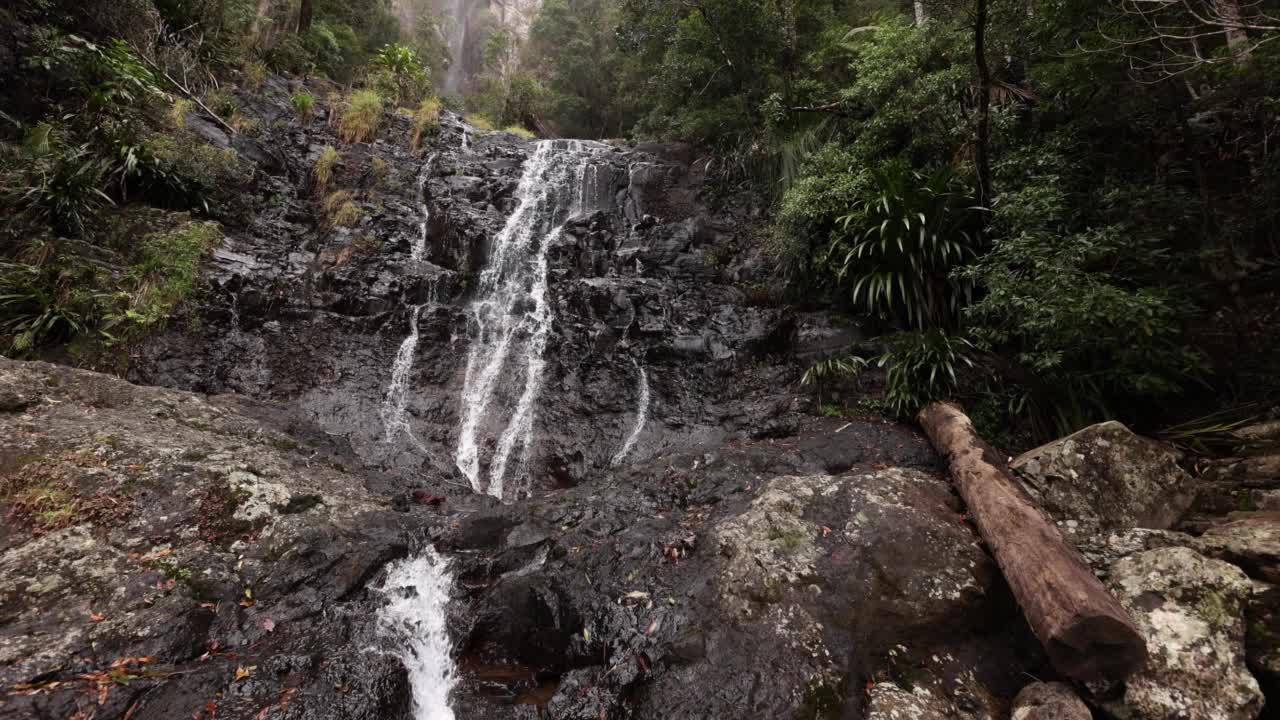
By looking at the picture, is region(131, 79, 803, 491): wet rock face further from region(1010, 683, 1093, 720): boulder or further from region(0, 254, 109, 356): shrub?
region(1010, 683, 1093, 720): boulder

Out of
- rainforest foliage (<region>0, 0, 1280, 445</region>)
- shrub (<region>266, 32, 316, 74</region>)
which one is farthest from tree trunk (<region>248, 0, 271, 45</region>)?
rainforest foliage (<region>0, 0, 1280, 445</region>)

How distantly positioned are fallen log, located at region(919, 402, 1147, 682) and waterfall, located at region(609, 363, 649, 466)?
3907mm

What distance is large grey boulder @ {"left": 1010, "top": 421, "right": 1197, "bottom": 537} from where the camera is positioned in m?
3.41

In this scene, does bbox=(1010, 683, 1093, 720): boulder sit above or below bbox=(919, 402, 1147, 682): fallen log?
below

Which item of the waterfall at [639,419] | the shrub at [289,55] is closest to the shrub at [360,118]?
the shrub at [289,55]

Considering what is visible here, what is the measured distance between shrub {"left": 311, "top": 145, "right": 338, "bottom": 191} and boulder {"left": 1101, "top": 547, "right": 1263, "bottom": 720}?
11946 millimetres

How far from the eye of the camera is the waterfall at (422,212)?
921 cm

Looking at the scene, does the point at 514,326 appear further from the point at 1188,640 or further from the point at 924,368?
the point at 1188,640

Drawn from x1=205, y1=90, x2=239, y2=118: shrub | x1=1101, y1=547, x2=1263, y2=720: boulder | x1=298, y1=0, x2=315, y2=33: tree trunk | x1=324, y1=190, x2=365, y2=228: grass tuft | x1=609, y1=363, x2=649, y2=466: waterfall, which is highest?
x1=298, y1=0, x2=315, y2=33: tree trunk

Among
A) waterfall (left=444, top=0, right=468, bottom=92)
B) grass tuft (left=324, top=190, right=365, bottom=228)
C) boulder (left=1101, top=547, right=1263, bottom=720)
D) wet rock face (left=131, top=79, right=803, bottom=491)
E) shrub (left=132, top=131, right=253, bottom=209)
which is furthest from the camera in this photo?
waterfall (left=444, top=0, right=468, bottom=92)

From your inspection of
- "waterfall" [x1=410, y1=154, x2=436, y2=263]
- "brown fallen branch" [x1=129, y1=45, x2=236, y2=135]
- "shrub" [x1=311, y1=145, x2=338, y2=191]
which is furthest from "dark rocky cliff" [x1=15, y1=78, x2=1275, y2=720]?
"brown fallen branch" [x1=129, y1=45, x2=236, y2=135]

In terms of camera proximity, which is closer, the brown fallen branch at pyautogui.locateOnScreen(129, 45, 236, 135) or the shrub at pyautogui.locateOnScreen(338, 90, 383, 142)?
the brown fallen branch at pyautogui.locateOnScreen(129, 45, 236, 135)

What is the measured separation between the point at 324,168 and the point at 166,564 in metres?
8.76

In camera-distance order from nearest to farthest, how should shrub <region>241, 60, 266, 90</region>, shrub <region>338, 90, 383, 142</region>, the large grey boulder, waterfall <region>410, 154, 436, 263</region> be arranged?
the large grey boulder → waterfall <region>410, 154, 436, 263</region> → shrub <region>241, 60, 266, 90</region> → shrub <region>338, 90, 383, 142</region>
